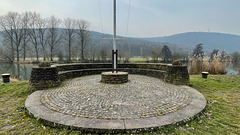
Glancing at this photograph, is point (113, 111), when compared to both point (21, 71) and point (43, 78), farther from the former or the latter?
point (21, 71)

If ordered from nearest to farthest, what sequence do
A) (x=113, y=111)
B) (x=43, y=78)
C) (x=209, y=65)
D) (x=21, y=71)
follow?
(x=113, y=111), (x=43, y=78), (x=209, y=65), (x=21, y=71)

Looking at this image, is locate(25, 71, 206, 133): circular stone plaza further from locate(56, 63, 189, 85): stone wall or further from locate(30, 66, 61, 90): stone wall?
locate(56, 63, 189, 85): stone wall

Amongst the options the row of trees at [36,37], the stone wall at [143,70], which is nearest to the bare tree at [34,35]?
the row of trees at [36,37]

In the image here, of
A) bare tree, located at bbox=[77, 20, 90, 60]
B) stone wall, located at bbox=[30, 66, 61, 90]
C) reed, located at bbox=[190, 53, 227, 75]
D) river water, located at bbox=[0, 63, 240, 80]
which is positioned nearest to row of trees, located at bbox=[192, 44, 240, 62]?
reed, located at bbox=[190, 53, 227, 75]

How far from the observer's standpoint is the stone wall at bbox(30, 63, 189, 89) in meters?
5.04

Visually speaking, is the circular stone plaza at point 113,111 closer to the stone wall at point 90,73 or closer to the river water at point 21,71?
the stone wall at point 90,73

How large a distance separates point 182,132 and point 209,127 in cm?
67

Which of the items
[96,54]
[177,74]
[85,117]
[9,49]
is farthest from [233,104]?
[96,54]

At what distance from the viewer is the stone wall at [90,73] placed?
5.04 meters

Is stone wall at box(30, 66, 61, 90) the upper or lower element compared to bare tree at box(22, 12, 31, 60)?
lower

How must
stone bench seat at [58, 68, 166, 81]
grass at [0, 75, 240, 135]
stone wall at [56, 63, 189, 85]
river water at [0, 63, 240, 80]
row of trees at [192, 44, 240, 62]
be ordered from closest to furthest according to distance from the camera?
1. grass at [0, 75, 240, 135]
2. stone wall at [56, 63, 189, 85]
3. stone bench seat at [58, 68, 166, 81]
4. row of trees at [192, 44, 240, 62]
5. river water at [0, 63, 240, 80]

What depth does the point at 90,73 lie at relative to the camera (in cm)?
880

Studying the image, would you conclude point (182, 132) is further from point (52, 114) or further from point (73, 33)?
point (73, 33)

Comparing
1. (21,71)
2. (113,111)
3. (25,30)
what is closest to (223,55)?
(113,111)
